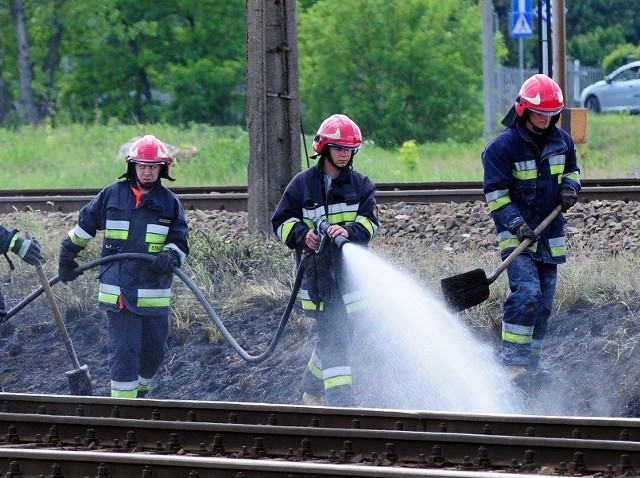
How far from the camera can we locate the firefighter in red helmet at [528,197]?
8.23 meters

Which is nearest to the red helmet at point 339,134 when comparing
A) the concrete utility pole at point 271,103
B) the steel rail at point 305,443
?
the steel rail at point 305,443

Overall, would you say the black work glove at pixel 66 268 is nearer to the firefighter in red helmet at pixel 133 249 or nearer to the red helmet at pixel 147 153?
the firefighter in red helmet at pixel 133 249

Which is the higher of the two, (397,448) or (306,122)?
(306,122)

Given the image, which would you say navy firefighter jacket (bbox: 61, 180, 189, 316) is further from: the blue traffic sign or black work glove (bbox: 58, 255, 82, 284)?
the blue traffic sign

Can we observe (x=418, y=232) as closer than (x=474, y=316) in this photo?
No

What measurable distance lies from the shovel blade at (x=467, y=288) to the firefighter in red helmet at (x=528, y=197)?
0.19 meters

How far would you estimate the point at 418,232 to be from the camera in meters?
12.1

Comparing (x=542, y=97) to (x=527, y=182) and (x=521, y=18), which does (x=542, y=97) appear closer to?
(x=527, y=182)

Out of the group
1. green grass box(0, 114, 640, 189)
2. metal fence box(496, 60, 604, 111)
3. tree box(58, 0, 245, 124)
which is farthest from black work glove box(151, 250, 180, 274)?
metal fence box(496, 60, 604, 111)

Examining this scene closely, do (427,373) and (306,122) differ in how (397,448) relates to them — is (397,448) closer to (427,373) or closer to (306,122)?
(427,373)

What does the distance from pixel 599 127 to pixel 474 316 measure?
1851cm

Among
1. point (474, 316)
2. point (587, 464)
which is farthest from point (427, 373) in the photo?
point (587, 464)

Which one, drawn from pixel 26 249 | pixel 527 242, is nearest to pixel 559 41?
pixel 527 242

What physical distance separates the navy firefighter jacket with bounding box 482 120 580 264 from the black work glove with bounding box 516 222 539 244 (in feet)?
0.16
